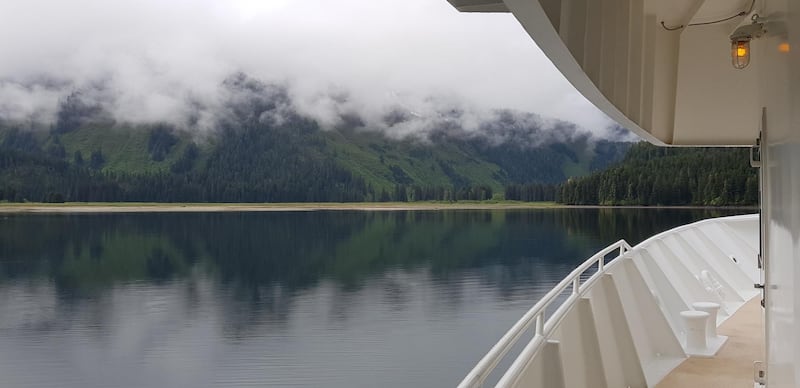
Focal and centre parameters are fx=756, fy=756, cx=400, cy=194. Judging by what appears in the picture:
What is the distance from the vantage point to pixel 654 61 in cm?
448

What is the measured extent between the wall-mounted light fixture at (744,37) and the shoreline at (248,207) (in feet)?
315

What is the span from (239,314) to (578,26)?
101 ft

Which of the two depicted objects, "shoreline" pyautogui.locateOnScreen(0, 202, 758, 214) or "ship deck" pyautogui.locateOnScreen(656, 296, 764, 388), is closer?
"ship deck" pyautogui.locateOnScreen(656, 296, 764, 388)

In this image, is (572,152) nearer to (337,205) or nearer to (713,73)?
(337,205)

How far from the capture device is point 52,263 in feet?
155

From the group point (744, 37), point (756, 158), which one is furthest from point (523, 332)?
point (756, 158)

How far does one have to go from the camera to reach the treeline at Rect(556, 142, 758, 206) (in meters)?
72.5

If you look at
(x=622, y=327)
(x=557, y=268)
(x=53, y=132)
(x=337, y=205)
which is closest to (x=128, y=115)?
(x=53, y=132)

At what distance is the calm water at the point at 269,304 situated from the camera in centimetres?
2280

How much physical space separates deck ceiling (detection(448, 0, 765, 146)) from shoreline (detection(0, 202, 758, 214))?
94603 mm

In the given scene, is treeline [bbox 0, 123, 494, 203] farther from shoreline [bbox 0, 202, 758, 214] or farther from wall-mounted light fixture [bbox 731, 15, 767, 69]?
wall-mounted light fixture [bbox 731, 15, 767, 69]

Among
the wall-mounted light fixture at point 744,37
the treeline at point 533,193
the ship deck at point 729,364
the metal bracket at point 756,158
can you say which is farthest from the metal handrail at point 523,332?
the treeline at point 533,193

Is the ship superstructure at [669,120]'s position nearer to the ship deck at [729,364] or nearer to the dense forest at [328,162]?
the ship deck at [729,364]

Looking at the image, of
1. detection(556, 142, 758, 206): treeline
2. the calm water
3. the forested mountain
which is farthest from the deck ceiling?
the forested mountain
